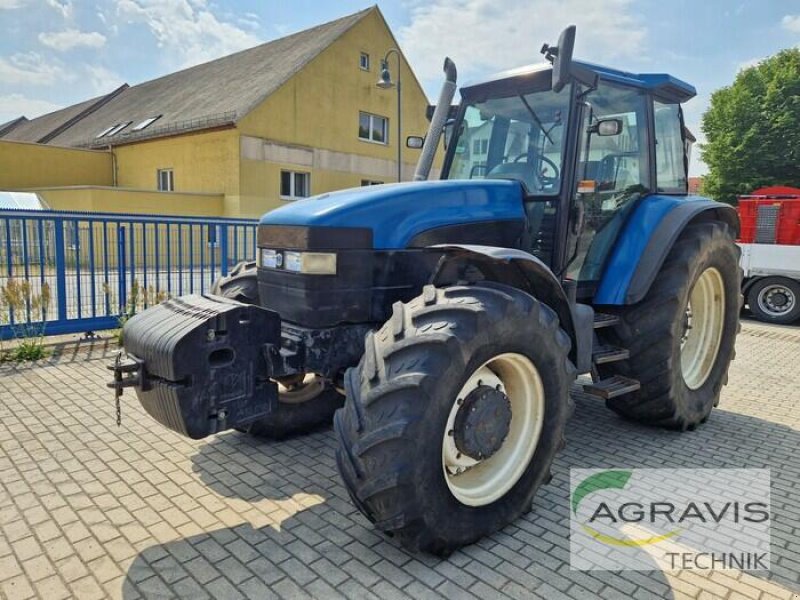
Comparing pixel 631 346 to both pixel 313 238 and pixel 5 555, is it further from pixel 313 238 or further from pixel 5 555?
pixel 5 555

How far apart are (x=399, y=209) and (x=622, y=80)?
2093 mm

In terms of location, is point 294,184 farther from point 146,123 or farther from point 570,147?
point 570,147

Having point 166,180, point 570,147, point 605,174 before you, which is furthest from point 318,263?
point 166,180

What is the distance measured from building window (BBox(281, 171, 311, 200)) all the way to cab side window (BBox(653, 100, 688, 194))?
1673cm

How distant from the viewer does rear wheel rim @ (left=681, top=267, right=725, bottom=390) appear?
458 cm

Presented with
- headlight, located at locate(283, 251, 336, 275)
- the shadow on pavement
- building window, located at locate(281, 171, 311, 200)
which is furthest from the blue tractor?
building window, located at locate(281, 171, 311, 200)

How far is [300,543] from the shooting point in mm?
2705

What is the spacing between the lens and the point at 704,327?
470 centimetres

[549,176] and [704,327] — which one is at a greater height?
[549,176]

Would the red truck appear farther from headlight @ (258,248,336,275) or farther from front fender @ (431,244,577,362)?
headlight @ (258,248,336,275)

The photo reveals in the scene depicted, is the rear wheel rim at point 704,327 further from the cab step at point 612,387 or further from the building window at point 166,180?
the building window at point 166,180

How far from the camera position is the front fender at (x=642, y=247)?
383 cm

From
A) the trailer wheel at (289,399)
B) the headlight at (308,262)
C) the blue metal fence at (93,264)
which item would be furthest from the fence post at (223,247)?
the headlight at (308,262)

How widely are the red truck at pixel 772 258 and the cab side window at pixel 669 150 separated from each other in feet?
19.7
